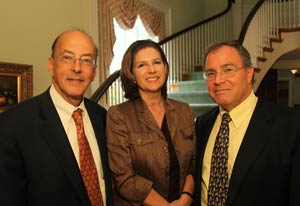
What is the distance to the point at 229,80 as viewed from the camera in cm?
162

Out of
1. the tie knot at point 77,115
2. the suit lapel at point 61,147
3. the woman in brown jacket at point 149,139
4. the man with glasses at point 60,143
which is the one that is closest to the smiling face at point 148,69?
the woman in brown jacket at point 149,139

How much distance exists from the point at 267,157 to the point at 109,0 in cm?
443

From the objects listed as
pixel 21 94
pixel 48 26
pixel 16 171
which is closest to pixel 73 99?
pixel 16 171

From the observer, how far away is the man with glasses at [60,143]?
1.44 metres

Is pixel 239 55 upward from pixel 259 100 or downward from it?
upward

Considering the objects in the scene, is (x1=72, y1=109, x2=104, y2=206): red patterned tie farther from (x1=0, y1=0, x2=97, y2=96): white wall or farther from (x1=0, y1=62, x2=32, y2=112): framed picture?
(x1=0, y1=0, x2=97, y2=96): white wall

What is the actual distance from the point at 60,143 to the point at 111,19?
411cm

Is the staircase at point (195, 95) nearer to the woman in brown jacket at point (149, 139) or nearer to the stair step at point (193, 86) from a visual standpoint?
the stair step at point (193, 86)

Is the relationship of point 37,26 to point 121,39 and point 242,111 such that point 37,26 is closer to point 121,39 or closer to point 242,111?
point 121,39

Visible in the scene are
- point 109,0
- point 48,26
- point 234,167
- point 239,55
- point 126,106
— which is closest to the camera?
point 234,167

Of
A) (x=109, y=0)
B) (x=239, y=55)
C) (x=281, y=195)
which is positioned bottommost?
(x=281, y=195)

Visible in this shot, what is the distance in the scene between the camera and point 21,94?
383cm

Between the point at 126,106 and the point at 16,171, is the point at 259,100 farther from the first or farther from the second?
the point at 16,171

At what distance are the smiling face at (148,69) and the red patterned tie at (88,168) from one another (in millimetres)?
432
